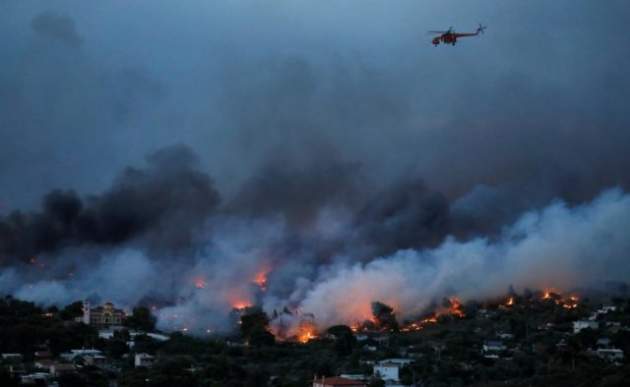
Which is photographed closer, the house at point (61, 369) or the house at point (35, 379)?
the house at point (35, 379)

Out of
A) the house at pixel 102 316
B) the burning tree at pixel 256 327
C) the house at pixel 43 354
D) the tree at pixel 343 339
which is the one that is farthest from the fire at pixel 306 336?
the house at pixel 43 354

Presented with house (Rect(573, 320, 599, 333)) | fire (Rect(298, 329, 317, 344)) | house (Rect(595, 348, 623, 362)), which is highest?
fire (Rect(298, 329, 317, 344))

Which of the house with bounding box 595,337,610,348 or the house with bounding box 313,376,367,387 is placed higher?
the house with bounding box 595,337,610,348

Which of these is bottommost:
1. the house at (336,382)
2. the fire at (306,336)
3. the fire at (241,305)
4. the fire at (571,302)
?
the house at (336,382)

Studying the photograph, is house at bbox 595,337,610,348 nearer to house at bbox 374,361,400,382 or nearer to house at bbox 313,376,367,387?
house at bbox 374,361,400,382

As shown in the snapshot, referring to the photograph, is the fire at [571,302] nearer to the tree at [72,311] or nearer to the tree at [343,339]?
the tree at [343,339]

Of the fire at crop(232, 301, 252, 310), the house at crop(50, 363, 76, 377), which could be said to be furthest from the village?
the fire at crop(232, 301, 252, 310)

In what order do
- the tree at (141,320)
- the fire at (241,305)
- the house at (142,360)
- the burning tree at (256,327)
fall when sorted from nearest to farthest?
the house at (142,360), the burning tree at (256,327), the tree at (141,320), the fire at (241,305)
